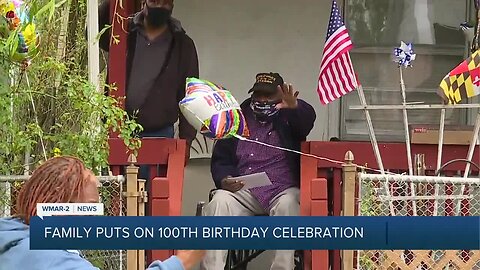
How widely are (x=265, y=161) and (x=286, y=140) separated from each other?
19 centimetres

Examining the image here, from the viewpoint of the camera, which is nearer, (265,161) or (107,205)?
(107,205)

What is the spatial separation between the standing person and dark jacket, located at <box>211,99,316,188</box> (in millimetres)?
237

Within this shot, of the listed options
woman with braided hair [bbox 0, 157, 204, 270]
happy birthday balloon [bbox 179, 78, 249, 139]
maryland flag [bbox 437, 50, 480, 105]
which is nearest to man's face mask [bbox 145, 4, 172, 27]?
happy birthday balloon [bbox 179, 78, 249, 139]

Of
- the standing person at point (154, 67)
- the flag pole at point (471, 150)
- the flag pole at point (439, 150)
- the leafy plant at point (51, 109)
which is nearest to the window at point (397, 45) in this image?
the flag pole at point (439, 150)

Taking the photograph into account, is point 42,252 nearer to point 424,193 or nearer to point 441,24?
point 424,193

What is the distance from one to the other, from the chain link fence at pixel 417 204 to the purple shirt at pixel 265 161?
64 cm

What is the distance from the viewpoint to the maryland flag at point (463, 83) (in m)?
4.50

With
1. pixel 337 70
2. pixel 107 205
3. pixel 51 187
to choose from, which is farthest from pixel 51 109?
pixel 51 187

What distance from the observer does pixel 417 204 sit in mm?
4648

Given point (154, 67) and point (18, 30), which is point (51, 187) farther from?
point (154, 67)

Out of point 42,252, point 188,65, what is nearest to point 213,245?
point 42,252

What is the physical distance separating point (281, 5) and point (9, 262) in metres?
3.96

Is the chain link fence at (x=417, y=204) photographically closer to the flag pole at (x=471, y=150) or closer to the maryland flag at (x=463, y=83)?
the flag pole at (x=471, y=150)

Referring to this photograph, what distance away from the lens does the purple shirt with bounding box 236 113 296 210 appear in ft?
16.4
